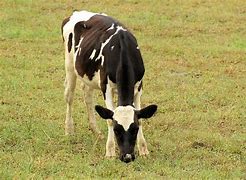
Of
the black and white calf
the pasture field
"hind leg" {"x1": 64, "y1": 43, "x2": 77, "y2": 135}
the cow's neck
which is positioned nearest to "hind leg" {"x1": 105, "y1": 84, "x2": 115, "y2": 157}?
the black and white calf

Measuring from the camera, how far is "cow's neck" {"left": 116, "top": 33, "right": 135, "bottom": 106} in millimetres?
8664

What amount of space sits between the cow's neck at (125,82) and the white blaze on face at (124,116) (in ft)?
0.44

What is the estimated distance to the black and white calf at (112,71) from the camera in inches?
331

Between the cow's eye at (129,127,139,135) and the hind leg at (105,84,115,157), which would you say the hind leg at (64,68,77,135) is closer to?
the hind leg at (105,84,115,157)

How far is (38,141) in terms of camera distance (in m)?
9.52

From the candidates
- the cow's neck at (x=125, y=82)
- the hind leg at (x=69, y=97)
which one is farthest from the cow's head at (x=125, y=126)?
the hind leg at (x=69, y=97)

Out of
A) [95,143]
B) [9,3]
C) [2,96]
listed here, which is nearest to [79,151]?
[95,143]

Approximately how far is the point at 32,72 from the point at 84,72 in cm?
470

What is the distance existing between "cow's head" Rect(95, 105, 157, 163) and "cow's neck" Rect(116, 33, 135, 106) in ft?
0.47

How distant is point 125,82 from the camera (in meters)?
8.69

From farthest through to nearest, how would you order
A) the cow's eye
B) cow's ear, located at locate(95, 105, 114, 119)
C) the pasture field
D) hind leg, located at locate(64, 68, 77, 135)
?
1. hind leg, located at locate(64, 68, 77, 135)
2. cow's ear, located at locate(95, 105, 114, 119)
3. the pasture field
4. the cow's eye

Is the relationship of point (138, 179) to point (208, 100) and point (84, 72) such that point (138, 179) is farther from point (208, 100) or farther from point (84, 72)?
point (208, 100)

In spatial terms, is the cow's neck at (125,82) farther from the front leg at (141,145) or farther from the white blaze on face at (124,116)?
the front leg at (141,145)

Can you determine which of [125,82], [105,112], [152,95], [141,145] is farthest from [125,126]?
[152,95]
